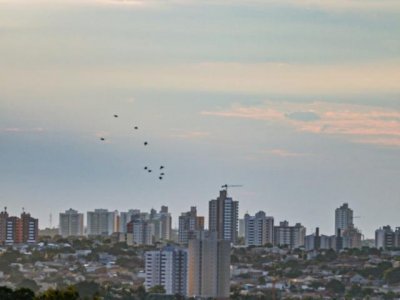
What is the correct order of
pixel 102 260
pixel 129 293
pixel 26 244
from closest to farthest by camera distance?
pixel 129 293 → pixel 102 260 → pixel 26 244

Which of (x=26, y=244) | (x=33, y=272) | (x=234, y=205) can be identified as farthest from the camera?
(x=234, y=205)

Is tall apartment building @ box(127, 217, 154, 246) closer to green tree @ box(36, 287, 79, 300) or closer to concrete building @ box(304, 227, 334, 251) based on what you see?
concrete building @ box(304, 227, 334, 251)

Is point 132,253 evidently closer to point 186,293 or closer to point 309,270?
point 309,270

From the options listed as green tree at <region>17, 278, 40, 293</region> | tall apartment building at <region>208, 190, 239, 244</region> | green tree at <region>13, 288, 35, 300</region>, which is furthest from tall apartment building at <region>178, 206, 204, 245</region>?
green tree at <region>13, 288, 35, 300</region>

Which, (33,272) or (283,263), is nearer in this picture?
(33,272)

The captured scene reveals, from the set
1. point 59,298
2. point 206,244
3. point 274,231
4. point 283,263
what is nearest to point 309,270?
point 283,263

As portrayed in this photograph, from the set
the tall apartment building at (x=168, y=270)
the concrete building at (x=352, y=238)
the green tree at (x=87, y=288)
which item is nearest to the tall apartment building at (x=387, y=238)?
the concrete building at (x=352, y=238)

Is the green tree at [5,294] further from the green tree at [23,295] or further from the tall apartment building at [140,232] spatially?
the tall apartment building at [140,232]

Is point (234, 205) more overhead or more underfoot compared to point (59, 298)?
more overhead
